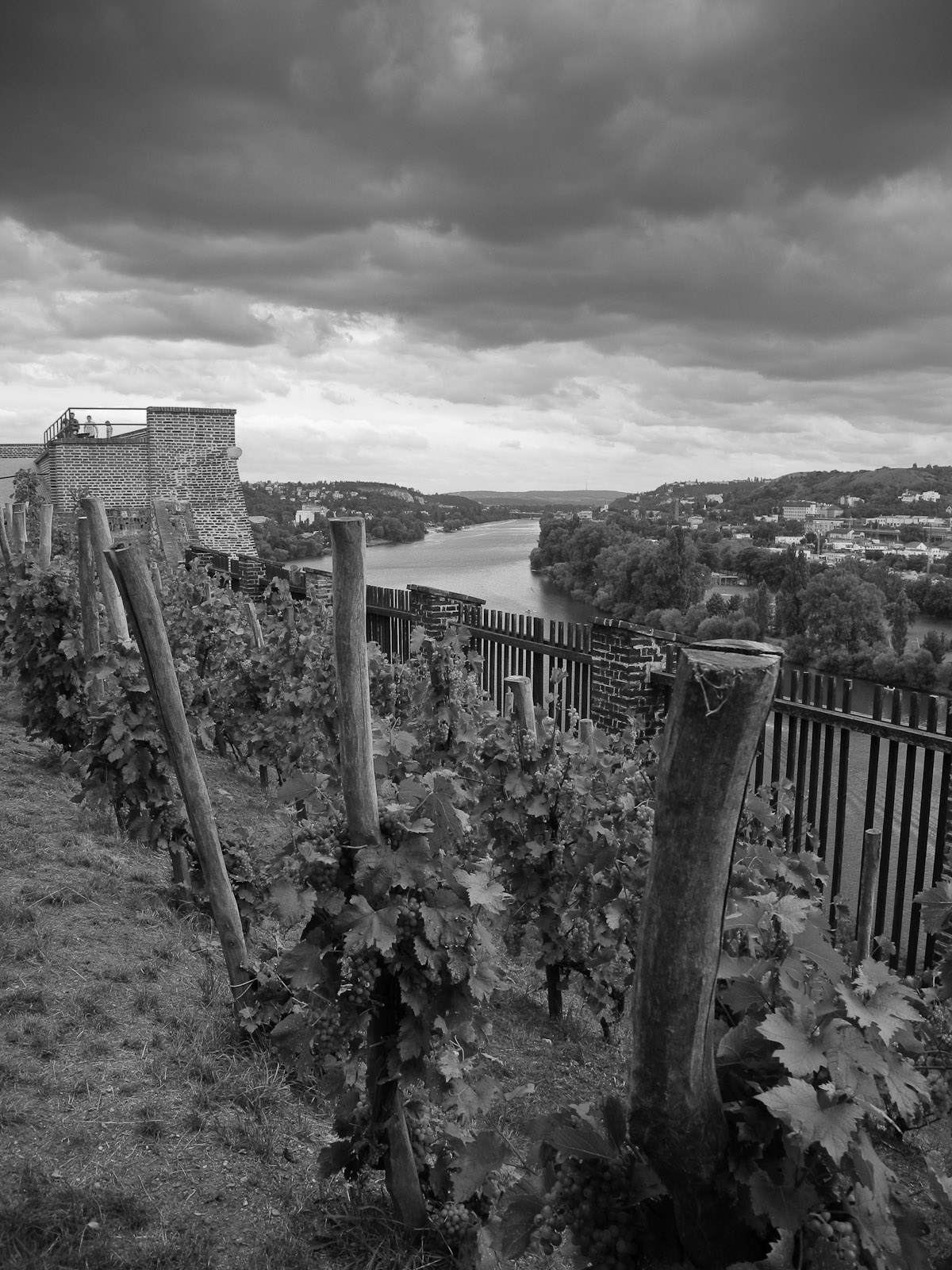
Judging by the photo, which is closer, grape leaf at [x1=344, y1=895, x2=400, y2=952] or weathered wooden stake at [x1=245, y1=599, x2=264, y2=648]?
grape leaf at [x1=344, y1=895, x2=400, y2=952]

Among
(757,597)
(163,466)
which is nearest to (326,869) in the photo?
(163,466)

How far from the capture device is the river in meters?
19.0

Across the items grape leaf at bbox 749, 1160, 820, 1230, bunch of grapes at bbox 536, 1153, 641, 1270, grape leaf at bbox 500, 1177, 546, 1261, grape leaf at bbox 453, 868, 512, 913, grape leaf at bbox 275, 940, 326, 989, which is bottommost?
grape leaf at bbox 500, 1177, 546, 1261

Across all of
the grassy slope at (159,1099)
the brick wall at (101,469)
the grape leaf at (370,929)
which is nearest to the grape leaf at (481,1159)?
the grassy slope at (159,1099)

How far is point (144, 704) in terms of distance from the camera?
5.93 m

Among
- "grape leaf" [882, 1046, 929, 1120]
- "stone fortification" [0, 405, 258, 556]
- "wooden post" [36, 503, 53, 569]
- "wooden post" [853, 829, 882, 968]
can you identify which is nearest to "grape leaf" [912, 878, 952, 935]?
"grape leaf" [882, 1046, 929, 1120]

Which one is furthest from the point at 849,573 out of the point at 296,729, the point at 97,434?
the point at 296,729

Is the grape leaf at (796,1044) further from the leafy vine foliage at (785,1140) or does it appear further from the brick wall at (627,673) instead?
the brick wall at (627,673)

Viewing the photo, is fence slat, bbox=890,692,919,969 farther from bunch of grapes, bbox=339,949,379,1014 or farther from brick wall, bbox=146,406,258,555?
brick wall, bbox=146,406,258,555

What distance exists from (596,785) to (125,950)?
2.60 metres

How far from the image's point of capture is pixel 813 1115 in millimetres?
1412

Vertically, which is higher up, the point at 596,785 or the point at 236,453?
the point at 236,453

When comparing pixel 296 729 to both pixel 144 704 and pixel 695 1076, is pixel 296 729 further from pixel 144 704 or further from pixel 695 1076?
pixel 695 1076

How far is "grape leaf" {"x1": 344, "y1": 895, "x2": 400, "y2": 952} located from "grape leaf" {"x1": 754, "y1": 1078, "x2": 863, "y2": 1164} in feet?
3.92
